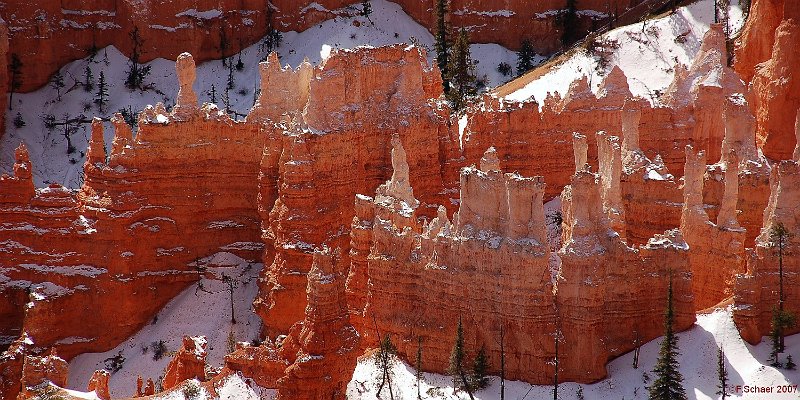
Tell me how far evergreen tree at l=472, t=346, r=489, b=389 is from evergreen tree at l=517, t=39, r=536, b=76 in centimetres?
5270

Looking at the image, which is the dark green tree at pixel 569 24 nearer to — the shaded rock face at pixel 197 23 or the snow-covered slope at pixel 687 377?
the shaded rock face at pixel 197 23

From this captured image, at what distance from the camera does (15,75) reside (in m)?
96.3

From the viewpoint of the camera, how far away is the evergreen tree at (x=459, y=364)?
1625 inches

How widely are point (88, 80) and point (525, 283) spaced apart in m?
64.2

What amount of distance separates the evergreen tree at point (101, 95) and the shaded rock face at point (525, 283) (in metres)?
56.1

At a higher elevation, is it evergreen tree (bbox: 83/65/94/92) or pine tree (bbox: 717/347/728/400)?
evergreen tree (bbox: 83/65/94/92)

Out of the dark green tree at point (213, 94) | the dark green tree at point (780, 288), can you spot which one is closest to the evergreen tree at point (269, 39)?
the dark green tree at point (213, 94)

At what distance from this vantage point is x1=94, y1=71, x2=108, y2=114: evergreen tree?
9606cm

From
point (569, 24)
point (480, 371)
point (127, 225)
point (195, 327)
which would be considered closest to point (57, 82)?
point (569, 24)

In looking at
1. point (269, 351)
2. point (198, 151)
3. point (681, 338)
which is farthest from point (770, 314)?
point (198, 151)

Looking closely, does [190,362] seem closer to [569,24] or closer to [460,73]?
[460,73]

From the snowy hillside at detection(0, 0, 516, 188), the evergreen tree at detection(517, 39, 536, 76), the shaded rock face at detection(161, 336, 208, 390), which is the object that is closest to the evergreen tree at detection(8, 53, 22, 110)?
the snowy hillside at detection(0, 0, 516, 188)

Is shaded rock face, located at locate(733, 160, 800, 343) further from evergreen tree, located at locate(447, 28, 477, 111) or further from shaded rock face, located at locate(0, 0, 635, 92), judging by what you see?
shaded rock face, located at locate(0, 0, 635, 92)

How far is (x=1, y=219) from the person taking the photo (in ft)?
196
